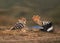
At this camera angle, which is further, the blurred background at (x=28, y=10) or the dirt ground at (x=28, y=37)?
the blurred background at (x=28, y=10)

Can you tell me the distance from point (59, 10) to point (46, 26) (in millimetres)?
340

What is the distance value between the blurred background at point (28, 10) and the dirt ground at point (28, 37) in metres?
0.20

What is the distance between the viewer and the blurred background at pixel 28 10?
99.6 inches

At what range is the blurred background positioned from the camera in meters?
2.53

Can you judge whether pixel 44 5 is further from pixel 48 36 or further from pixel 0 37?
pixel 0 37

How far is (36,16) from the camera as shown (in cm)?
253

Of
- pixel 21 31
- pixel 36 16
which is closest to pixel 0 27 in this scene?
pixel 21 31

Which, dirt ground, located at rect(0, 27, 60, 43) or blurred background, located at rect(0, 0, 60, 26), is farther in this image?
blurred background, located at rect(0, 0, 60, 26)

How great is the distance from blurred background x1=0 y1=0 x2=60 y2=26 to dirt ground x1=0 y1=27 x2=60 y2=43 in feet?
0.65

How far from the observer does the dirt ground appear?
2090 mm

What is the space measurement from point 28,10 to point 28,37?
1.62 feet

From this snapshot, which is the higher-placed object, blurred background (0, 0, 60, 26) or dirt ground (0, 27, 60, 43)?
blurred background (0, 0, 60, 26)

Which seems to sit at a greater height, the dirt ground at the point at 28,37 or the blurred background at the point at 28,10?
the blurred background at the point at 28,10

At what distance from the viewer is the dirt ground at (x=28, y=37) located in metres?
2.09
